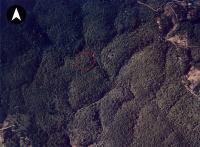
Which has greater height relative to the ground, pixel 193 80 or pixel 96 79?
pixel 96 79

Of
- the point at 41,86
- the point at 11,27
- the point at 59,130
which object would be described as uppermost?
the point at 11,27

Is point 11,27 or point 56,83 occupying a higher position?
point 11,27

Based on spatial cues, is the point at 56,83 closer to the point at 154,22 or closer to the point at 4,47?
the point at 4,47

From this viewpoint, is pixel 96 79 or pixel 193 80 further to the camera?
pixel 96 79

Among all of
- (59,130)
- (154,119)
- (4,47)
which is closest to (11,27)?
(4,47)

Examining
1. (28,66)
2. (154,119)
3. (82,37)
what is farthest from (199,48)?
(28,66)

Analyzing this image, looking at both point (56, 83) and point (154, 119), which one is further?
point (56, 83)
